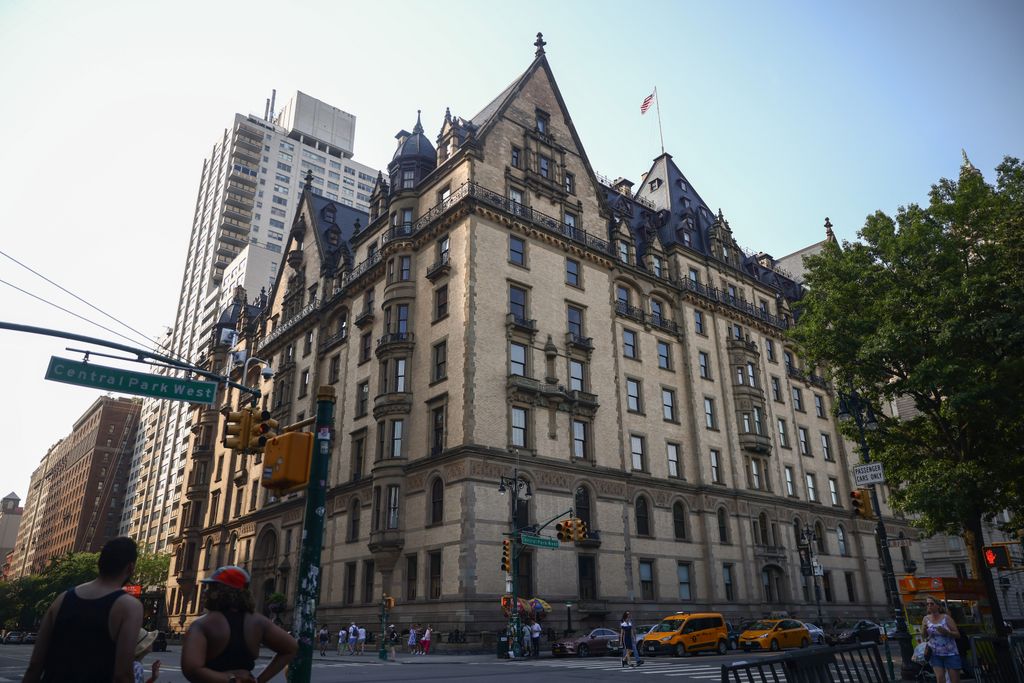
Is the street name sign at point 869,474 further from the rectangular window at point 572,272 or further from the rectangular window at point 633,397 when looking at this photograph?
the rectangular window at point 572,272

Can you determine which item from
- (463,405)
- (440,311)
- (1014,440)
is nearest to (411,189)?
(440,311)

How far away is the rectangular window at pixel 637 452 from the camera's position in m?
44.4

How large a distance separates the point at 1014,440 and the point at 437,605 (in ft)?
85.6

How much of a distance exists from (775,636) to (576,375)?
1763 centimetres

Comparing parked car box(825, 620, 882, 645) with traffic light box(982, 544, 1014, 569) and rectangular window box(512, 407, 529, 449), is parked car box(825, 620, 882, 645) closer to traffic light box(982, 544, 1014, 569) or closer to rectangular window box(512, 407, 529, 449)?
traffic light box(982, 544, 1014, 569)

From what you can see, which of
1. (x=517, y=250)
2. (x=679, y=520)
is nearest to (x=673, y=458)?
(x=679, y=520)

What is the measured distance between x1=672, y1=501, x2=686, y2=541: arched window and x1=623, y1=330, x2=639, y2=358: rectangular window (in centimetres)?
1021

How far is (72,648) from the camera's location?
Answer: 16.8 feet

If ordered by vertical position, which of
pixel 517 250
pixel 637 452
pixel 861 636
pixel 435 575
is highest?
pixel 517 250

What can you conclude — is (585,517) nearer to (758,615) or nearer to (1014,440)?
(758,615)

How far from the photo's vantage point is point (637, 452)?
4491cm

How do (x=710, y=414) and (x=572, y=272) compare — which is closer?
(x=572, y=272)

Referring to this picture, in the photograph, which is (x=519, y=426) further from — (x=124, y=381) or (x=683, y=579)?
(x=124, y=381)

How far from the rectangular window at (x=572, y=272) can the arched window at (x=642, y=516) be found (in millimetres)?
14377
